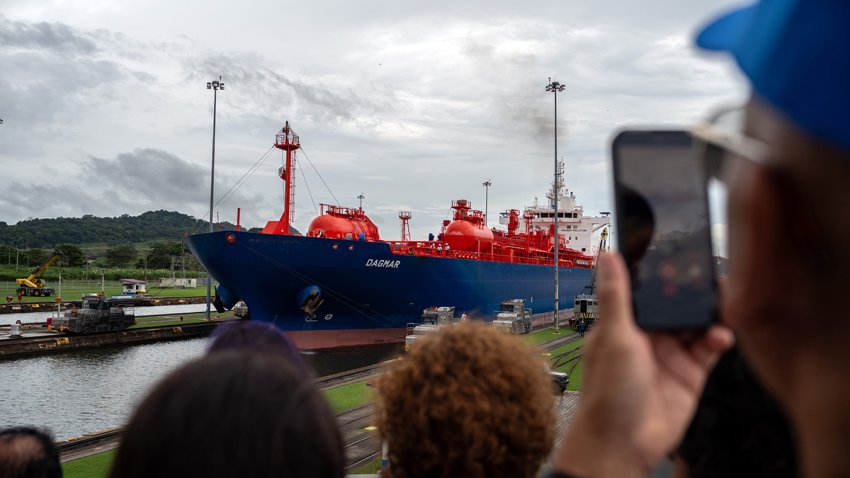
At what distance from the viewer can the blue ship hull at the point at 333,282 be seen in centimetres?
2234

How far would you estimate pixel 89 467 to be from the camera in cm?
910

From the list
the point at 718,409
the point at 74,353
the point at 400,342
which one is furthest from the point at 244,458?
the point at 74,353

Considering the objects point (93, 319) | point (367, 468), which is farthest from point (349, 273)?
point (367, 468)

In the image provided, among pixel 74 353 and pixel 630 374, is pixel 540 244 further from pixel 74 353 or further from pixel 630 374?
pixel 630 374

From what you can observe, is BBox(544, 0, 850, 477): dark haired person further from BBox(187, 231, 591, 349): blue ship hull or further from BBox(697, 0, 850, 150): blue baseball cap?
BBox(187, 231, 591, 349): blue ship hull

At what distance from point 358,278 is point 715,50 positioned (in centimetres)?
2359

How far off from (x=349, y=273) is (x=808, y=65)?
23.5 m

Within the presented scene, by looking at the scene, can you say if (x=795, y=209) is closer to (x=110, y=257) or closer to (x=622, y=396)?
(x=622, y=396)

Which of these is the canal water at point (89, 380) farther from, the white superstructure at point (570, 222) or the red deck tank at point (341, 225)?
the white superstructure at point (570, 222)

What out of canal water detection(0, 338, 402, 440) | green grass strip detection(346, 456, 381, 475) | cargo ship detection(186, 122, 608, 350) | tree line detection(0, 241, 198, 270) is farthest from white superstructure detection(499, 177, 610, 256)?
tree line detection(0, 241, 198, 270)

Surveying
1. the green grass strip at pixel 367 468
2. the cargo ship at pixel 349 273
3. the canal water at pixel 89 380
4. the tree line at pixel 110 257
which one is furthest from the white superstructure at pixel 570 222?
the tree line at pixel 110 257

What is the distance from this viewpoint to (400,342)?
26.7 meters

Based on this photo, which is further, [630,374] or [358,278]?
[358,278]

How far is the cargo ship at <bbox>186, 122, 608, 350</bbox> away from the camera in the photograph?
73.7 ft
